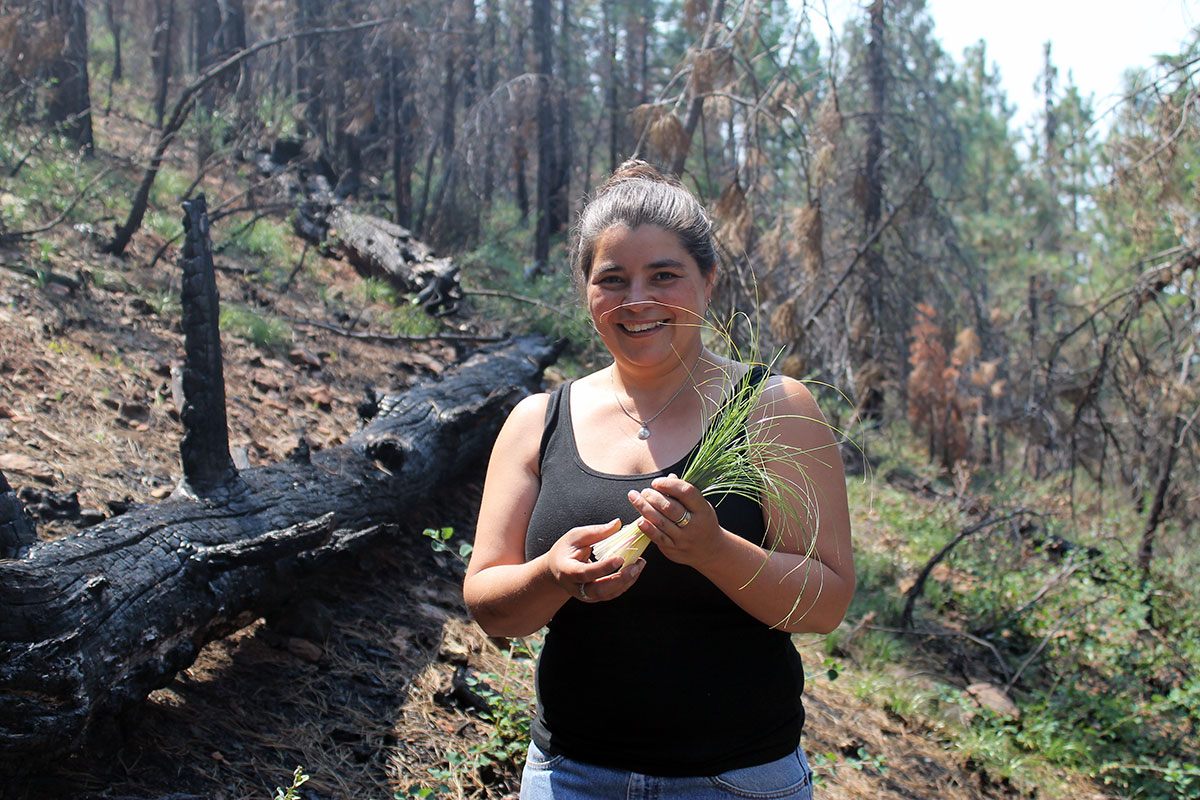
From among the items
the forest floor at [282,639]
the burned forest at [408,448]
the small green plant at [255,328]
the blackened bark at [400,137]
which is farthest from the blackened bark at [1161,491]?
the blackened bark at [400,137]

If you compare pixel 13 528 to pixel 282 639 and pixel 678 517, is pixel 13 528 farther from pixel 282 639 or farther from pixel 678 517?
pixel 678 517

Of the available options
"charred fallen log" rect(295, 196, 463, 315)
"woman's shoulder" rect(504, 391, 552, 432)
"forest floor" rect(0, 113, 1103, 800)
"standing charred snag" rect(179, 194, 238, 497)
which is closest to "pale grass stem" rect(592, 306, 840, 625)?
"woman's shoulder" rect(504, 391, 552, 432)

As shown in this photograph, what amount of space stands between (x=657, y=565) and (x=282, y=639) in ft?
7.20

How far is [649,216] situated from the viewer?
187 centimetres

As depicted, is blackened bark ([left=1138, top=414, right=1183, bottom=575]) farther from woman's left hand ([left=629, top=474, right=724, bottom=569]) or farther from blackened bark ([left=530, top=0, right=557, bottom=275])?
blackened bark ([left=530, top=0, right=557, bottom=275])

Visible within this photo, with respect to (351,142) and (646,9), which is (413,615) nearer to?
(351,142)

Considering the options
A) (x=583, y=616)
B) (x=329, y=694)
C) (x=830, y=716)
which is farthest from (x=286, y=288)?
(x=583, y=616)

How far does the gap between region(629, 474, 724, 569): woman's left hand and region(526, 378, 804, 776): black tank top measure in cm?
20

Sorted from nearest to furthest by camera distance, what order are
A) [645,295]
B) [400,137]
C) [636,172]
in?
[645,295]
[636,172]
[400,137]

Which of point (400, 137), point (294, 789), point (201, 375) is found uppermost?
point (400, 137)

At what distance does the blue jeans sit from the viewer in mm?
1612

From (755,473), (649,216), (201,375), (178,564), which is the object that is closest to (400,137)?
(201,375)

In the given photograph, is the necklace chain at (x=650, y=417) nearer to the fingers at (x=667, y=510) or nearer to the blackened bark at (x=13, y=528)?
the fingers at (x=667, y=510)

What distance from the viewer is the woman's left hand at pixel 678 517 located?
144 cm
